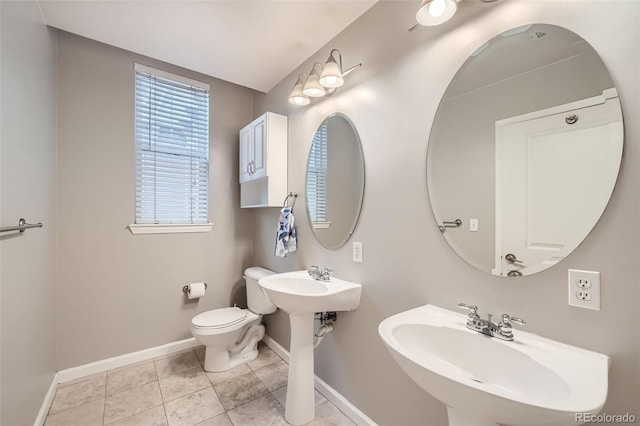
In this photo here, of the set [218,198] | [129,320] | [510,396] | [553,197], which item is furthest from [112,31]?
[510,396]

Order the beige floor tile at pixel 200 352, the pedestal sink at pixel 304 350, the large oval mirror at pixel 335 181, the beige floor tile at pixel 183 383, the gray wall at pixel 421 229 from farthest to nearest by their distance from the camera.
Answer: the beige floor tile at pixel 200 352, the beige floor tile at pixel 183 383, the large oval mirror at pixel 335 181, the pedestal sink at pixel 304 350, the gray wall at pixel 421 229

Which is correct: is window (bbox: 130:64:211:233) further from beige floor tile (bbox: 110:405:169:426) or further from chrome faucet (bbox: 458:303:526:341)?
chrome faucet (bbox: 458:303:526:341)

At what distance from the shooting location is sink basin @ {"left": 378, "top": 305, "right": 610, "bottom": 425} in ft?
2.15

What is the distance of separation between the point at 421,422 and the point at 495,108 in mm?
1468

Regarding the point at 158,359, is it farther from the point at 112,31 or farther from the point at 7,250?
the point at 112,31

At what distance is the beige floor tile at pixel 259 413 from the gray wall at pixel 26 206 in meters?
1.05

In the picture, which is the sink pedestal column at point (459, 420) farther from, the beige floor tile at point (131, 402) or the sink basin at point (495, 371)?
the beige floor tile at point (131, 402)

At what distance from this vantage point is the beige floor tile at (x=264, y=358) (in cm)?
231

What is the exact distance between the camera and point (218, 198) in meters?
2.73

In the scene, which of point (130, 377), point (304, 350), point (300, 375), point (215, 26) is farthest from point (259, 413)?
point (215, 26)

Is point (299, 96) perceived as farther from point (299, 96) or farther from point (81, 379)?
point (81, 379)

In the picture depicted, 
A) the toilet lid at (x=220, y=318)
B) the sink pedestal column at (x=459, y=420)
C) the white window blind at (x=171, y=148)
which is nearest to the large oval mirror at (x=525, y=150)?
the sink pedestal column at (x=459, y=420)

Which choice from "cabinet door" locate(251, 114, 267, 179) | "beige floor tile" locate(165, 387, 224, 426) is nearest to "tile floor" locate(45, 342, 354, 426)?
"beige floor tile" locate(165, 387, 224, 426)

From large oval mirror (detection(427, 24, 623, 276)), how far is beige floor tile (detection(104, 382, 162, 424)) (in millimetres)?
2173
